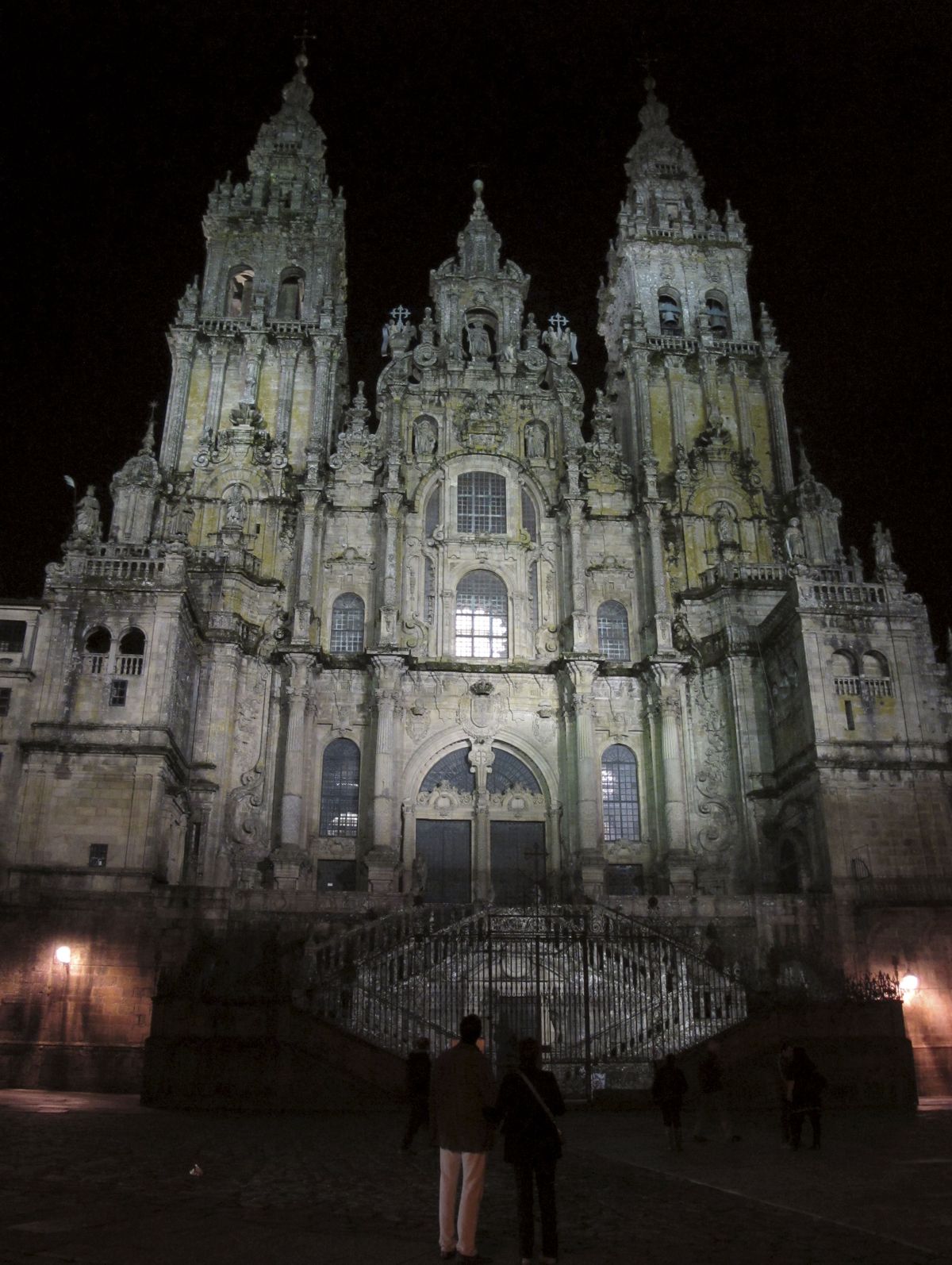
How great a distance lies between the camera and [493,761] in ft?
119

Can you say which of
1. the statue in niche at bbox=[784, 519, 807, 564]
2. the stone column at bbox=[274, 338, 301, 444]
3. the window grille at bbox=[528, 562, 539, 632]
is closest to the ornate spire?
the stone column at bbox=[274, 338, 301, 444]

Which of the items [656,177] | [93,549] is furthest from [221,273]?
[656,177]

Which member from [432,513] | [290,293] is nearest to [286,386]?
[290,293]

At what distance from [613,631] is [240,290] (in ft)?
78.4

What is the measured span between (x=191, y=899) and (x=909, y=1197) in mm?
20699

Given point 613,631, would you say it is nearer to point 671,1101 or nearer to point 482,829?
point 482,829

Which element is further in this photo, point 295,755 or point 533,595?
point 533,595

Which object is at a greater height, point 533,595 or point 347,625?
point 533,595

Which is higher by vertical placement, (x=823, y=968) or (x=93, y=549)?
(x=93, y=549)

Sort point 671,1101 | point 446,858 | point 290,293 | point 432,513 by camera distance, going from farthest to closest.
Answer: point 290,293
point 432,513
point 446,858
point 671,1101

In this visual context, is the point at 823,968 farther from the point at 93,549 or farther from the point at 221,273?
the point at 221,273

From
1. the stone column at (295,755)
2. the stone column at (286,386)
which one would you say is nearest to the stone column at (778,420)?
the stone column at (286,386)

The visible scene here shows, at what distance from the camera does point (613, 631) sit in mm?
38719

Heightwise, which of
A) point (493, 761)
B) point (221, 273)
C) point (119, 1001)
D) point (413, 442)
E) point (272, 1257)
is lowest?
point (272, 1257)
